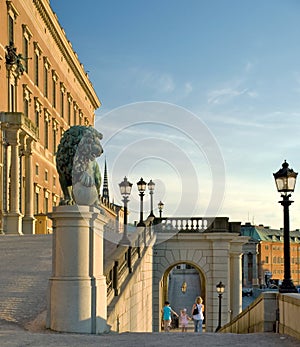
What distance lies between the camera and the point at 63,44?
53.8m

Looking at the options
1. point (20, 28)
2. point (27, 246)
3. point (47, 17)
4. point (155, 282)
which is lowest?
point (155, 282)

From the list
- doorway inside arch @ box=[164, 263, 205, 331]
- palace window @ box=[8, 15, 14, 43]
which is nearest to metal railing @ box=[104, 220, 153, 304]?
palace window @ box=[8, 15, 14, 43]

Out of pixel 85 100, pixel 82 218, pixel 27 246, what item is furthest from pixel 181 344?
pixel 85 100

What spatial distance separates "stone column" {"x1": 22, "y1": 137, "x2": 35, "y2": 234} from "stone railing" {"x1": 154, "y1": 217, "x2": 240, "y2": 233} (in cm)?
683

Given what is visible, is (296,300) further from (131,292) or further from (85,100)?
Answer: (85,100)

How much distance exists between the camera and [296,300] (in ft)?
35.0

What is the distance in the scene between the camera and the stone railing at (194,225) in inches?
1332

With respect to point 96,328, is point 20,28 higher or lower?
higher

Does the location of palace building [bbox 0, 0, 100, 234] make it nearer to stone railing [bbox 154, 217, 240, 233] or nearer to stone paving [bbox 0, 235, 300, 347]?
stone railing [bbox 154, 217, 240, 233]

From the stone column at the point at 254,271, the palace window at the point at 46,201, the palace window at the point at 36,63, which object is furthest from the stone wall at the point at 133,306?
the stone column at the point at 254,271

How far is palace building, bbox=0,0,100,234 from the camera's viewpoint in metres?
34.0

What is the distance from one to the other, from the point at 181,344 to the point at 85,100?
59.9 m

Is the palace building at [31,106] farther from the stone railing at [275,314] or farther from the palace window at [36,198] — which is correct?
the stone railing at [275,314]

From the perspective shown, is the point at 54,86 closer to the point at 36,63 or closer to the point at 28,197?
the point at 36,63
